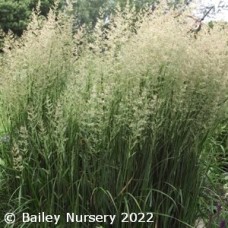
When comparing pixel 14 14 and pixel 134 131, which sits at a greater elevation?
pixel 134 131

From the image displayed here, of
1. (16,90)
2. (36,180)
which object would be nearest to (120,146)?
(36,180)

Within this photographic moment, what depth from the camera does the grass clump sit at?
243 cm

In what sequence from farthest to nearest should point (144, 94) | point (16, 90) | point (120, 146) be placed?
point (16, 90) → point (120, 146) → point (144, 94)

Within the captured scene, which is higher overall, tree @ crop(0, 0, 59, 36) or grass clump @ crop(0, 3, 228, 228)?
grass clump @ crop(0, 3, 228, 228)

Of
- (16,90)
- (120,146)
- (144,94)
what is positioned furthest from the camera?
(16,90)

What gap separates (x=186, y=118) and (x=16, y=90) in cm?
104

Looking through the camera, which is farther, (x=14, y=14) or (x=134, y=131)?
(x=14, y=14)

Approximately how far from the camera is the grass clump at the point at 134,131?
2430 millimetres

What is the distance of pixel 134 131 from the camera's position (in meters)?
2.30

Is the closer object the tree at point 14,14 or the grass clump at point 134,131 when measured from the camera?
the grass clump at point 134,131

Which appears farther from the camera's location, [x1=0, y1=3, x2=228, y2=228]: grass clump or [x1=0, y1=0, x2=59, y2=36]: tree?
[x1=0, y1=0, x2=59, y2=36]: tree

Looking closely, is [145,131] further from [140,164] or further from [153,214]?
[153,214]

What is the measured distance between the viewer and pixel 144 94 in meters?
2.31

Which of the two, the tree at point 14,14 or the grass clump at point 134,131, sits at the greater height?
the grass clump at point 134,131
